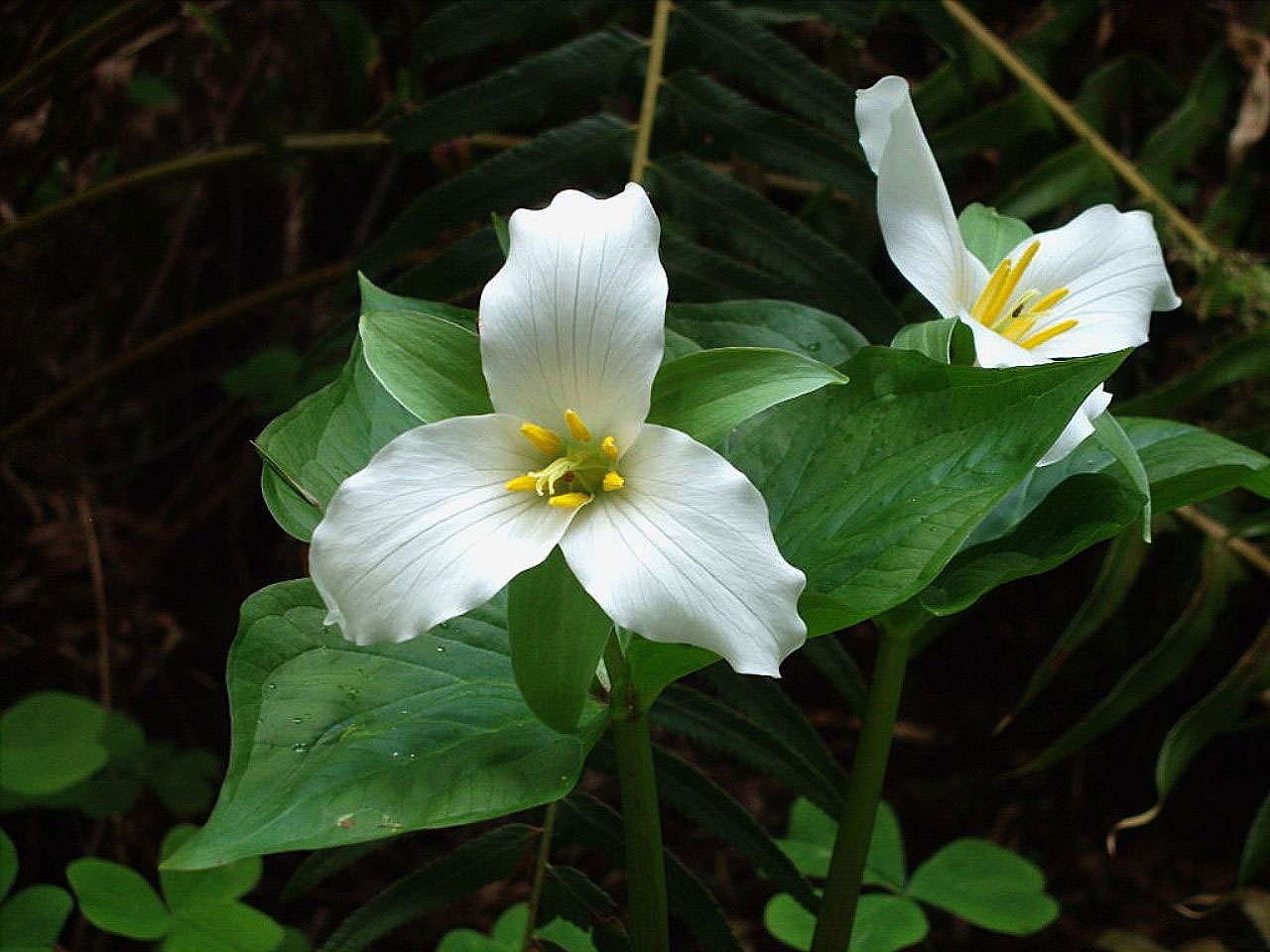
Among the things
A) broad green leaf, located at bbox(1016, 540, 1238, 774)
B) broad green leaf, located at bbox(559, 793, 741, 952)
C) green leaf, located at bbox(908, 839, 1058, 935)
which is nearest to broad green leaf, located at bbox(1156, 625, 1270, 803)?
broad green leaf, located at bbox(1016, 540, 1238, 774)

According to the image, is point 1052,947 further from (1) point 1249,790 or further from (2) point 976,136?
(2) point 976,136

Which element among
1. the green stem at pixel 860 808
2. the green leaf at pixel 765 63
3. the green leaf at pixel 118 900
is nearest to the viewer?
the green stem at pixel 860 808

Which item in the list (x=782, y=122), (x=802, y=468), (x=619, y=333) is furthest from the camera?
(x=782, y=122)

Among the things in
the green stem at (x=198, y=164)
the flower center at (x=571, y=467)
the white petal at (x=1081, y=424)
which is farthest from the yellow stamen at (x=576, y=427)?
the green stem at (x=198, y=164)

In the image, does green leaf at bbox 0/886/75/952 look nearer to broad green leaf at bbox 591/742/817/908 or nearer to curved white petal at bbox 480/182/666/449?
broad green leaf at bbox 591/742/817/908

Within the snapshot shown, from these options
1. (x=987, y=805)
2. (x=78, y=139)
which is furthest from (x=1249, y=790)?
(x=78, y=139)

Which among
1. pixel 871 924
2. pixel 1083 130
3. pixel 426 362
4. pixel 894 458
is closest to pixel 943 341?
pixel 894 458

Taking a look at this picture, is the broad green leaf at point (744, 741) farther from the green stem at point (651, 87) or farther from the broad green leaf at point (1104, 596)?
the green stem at point (651, 87)
